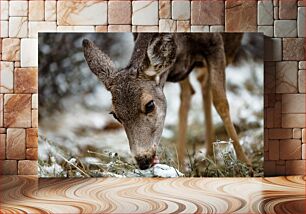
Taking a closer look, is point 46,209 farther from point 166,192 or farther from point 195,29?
point 195,29

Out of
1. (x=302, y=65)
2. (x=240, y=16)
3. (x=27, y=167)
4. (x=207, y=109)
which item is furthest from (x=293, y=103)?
(x=27, y=167)

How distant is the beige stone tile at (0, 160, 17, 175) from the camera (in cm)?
431

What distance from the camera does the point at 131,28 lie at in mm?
4266

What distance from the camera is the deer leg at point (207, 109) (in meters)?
4.24

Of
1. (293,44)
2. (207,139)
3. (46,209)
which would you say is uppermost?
(293,44)

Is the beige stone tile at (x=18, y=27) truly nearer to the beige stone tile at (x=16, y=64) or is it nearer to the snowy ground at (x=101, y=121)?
the beige stone tile at (x=16, y=64)

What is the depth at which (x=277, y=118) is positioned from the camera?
4.31m

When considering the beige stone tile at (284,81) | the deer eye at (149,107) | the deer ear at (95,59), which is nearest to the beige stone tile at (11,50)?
the deer ear at (95,59)

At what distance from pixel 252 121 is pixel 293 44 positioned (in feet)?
2.18

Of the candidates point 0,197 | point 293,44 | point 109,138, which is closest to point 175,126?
point 109,138

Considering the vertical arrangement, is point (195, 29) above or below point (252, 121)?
above

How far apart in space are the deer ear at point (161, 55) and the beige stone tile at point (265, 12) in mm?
686

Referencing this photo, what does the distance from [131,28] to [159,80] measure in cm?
45

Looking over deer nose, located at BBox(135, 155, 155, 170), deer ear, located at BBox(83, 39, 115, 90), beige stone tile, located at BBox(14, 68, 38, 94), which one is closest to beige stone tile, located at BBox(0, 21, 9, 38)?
beige stone tile, located at BBox(14, 68, 38, 94)
